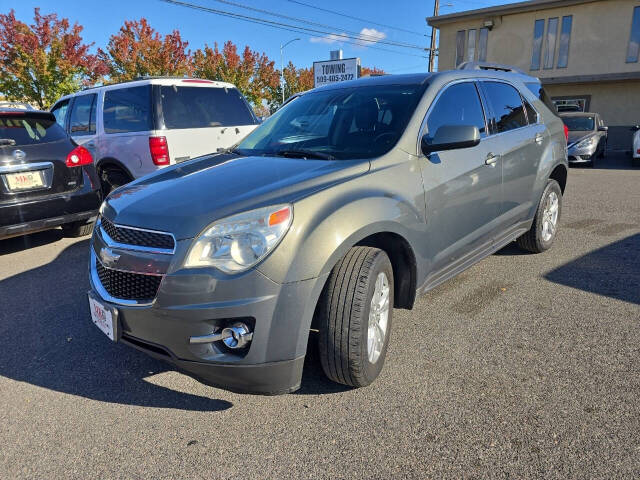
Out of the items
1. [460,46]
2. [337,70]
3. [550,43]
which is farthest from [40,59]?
[550,43]

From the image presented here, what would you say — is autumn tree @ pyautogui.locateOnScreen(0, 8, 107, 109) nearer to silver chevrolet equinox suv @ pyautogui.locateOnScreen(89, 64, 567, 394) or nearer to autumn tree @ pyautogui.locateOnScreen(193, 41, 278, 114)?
autumn tree @ pyautogui.locateOnScreen(193, 41, 278, 114)

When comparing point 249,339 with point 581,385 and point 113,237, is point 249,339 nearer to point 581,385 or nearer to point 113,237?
point 113,237

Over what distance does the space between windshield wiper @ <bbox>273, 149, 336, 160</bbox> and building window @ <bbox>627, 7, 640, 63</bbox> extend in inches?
924

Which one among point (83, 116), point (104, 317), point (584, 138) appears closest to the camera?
point (104, 317)

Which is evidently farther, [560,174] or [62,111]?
[62,111]

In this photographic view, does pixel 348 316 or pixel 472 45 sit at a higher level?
pixel 472 45

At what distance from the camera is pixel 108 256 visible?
228cm

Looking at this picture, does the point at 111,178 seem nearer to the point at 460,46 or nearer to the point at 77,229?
the point at 77,229

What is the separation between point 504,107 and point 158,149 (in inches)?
166

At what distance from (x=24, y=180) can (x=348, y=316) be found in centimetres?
414

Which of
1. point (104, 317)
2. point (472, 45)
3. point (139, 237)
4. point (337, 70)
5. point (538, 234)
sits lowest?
point (538, 234)

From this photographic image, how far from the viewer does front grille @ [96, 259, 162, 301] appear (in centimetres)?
210

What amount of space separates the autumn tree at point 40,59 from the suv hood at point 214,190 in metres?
22.1

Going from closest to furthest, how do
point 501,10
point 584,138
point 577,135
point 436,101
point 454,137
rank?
point 454,137 < point 436,101 < point 584,138 < point 577,135 < point 501,10
